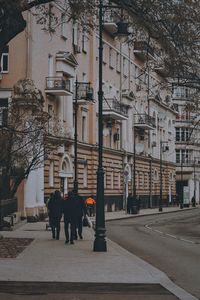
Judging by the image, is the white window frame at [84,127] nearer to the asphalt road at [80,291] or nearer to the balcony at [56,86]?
the balcony at [56,86]

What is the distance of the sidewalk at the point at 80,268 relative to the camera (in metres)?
13.0

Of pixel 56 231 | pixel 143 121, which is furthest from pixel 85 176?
pixel 56 231

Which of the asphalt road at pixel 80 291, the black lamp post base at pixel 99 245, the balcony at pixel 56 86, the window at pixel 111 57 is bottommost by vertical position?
the asphalt road at pixel 80 291

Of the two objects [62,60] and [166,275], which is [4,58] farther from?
[166,275]

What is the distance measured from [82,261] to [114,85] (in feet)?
152

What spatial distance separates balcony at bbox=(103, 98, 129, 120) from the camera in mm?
56750

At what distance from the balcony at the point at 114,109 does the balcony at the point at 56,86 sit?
12016mm

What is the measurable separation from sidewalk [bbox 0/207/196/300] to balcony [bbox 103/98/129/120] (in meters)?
36.8

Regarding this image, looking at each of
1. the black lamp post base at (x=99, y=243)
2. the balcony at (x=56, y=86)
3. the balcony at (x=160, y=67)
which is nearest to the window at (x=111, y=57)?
the balcony at (x=56, y=86)

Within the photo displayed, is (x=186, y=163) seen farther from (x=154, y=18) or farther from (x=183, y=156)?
(x=154, y=18)

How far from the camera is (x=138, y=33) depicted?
18.0 meters

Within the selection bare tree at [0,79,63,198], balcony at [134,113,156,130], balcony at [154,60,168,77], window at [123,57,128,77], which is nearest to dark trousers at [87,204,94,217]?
bare tree at [0,79,63,198]

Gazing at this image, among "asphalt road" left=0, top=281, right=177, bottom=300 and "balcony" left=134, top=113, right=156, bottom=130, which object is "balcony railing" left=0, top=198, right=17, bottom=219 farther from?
"balcony" left=134, top=113, right=156, bottom=130

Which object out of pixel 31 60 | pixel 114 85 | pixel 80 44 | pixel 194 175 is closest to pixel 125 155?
pixel 114 85
